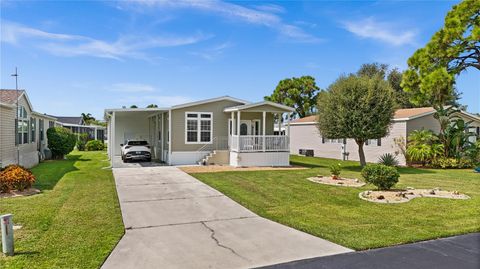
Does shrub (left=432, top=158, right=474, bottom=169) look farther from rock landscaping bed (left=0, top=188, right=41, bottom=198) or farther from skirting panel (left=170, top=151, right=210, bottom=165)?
rock landscaping bed (left=0, top=188, right=41, bottom=198)

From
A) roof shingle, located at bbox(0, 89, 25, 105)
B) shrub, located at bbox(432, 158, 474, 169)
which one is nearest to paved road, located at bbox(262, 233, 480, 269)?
roof shingle, located at bbox(0, 89, 25, 105)

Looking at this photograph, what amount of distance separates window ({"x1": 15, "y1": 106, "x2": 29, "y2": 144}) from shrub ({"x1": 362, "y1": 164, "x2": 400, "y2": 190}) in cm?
1516

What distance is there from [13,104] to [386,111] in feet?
57.8

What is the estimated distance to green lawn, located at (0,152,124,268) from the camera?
4.67 meters

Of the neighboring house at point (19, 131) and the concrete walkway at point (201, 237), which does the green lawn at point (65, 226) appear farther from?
the neighboring house at point (19, 131)

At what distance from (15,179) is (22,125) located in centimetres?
826

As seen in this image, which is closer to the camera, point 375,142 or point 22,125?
point 22,125

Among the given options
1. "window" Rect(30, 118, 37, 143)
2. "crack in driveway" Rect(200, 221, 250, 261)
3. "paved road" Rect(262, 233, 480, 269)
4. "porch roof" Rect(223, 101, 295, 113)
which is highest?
"porch roof" Rect(223, 101, 295, 113)

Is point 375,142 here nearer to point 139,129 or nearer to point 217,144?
point 217,144

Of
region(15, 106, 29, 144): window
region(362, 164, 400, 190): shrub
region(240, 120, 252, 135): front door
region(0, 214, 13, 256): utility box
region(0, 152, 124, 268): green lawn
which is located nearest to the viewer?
region(0, 152, 124, 268): green lawn

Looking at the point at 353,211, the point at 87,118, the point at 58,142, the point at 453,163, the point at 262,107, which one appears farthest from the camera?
the point at 87,118

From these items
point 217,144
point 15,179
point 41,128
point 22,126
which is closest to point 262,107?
point 217,144

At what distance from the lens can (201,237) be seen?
5.78 metres

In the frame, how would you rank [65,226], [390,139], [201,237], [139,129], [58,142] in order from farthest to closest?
[139,129] < [58,142] < [390,139] < [65,226] < [201,237]
